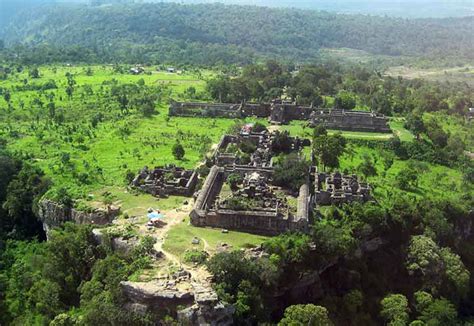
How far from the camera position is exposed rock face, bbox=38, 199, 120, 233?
49188 millimetres

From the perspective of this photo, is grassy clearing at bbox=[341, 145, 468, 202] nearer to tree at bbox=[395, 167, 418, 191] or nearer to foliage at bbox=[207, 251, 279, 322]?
tree at bbox=[395, 167, 418, 191]

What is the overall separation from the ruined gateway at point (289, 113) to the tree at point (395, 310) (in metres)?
42.1

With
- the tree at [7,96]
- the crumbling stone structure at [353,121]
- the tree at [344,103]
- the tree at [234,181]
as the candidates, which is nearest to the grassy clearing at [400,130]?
the crumbling stone structure at [353,121]

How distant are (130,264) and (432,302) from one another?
26316mm

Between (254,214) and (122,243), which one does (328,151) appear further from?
(122,243)

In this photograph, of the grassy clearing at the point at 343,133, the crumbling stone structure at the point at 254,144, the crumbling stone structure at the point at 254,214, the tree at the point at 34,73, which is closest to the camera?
the crumbling stone structure at the point at 254,214

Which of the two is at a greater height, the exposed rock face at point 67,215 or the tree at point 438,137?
the exposed rock face at point 67,215

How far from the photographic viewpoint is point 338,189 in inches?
2184

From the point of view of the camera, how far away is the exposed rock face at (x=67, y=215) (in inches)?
1937

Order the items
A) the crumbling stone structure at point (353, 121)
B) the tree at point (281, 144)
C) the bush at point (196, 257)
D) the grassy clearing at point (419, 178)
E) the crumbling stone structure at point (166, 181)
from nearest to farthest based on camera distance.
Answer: the bush at point (196, 257) → the crumbling stone structure at point (166, 181) → the grassy clearing at point (419, 178) → the tree at point (281, 144) → the crumbling stone structure at point (353, 121)

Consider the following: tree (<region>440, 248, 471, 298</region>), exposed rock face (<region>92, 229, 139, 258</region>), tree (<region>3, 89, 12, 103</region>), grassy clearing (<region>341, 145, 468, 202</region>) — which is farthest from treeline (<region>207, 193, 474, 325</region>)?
tree (<region>3, 89, 12, 103</region>)

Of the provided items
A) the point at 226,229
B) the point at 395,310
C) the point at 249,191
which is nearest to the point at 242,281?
the point at 226,229

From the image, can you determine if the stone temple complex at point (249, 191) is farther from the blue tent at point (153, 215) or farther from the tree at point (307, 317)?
the tree at point (307, 317)

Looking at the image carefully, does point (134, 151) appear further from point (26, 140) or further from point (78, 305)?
point (78, 305)
